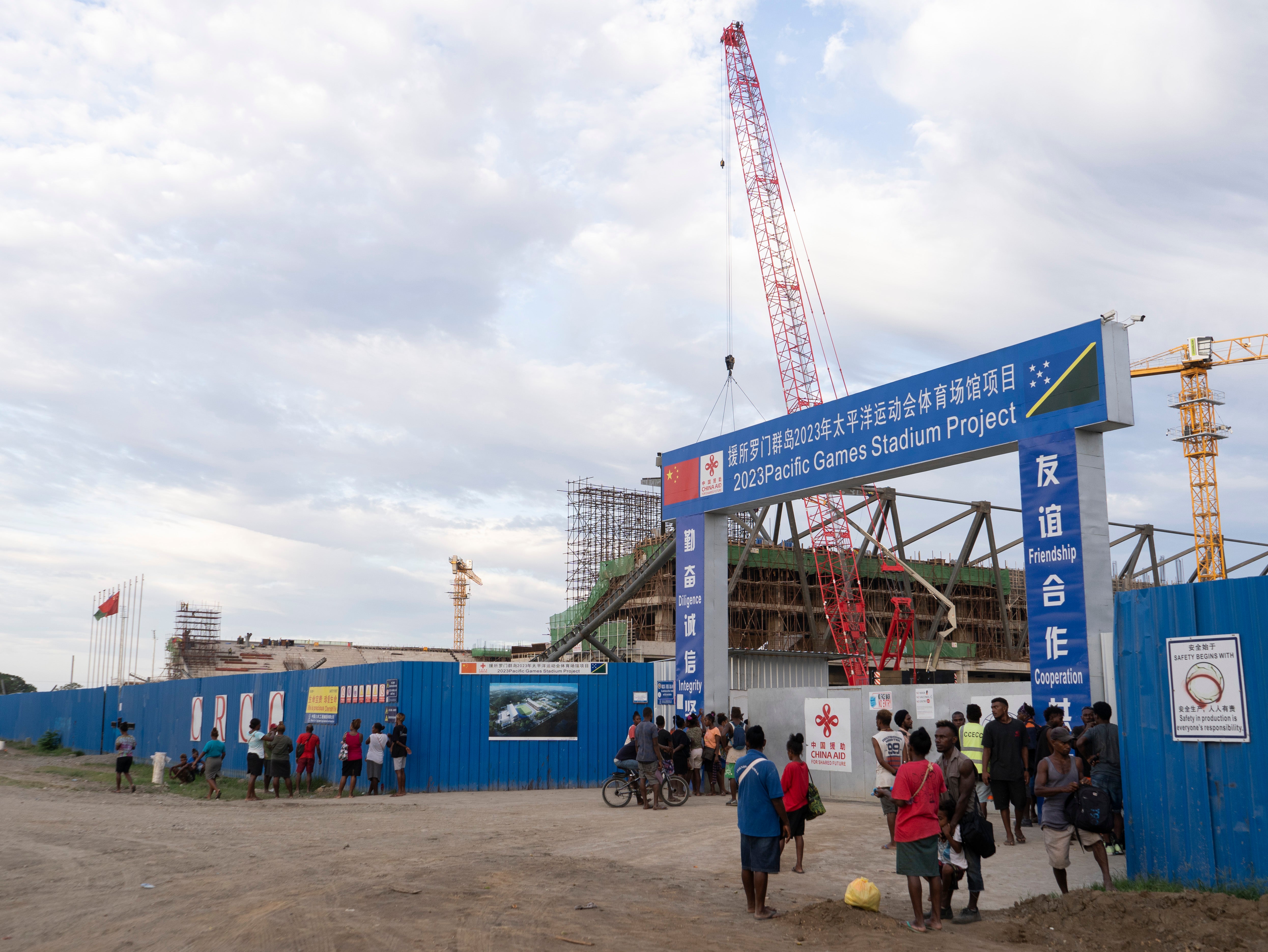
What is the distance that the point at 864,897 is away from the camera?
859 cm

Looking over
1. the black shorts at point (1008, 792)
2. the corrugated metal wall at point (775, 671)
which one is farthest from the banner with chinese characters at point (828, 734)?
the corrugated metal wall at point (775, 671)

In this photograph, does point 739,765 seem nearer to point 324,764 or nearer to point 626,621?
point 324,764

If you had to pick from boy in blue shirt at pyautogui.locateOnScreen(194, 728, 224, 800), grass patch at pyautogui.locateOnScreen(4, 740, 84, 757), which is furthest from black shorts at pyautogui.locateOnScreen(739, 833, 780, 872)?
grass patch at pyautogui.locateOnScreen(4, 740, 84, 757)

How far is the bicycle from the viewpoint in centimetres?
1884

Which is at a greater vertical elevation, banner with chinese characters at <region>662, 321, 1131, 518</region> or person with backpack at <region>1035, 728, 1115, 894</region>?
banner with chinese characters at <region>662, 321, 1131, 518</region>

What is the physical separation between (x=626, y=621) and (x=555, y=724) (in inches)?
1341

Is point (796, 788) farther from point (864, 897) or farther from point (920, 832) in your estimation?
point (920, 832)

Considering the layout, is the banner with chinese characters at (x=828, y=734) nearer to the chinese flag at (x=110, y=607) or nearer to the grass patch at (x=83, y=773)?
the grass patch at (x=83, y=773)

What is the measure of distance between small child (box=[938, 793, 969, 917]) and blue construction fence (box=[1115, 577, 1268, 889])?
2051 millimetres

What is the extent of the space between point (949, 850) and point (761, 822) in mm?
1597

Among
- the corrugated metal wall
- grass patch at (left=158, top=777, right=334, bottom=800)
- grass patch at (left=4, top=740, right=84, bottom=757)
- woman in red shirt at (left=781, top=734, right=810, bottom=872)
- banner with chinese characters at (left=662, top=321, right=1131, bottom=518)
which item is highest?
banner with chinese characters at (left=662, top=321, right=1131, bottom=518)

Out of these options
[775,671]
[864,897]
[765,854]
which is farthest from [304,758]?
[775,671]

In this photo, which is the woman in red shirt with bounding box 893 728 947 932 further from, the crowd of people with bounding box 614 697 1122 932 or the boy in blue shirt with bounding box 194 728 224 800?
the boy in blue shirt with bounding box 194 728 224 800

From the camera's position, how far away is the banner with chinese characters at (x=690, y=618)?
2414 cm
